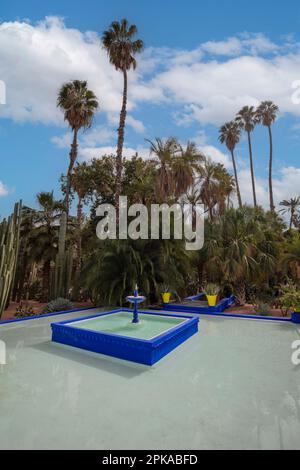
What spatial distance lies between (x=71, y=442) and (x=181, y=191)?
13240 millimetres

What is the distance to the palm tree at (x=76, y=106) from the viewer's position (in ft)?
52.1

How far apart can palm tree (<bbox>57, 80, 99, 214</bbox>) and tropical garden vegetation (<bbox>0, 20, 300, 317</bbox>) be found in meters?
0.06

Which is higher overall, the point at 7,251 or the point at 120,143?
the point at 120,143

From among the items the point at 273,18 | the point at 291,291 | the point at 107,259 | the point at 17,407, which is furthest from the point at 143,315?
the point at 273,18

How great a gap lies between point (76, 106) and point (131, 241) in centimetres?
963

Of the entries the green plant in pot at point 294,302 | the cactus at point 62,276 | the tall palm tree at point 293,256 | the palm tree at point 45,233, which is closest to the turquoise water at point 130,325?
Answer: the green plant in pot at point 294,302

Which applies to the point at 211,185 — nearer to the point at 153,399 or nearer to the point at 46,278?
the point at 46,278

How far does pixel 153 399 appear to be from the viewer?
3447 mm

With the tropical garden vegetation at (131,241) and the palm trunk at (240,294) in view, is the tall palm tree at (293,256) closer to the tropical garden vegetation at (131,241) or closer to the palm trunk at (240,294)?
the tropical garden vegetation at (131,241)

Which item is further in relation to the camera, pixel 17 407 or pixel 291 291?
pixel 291 291

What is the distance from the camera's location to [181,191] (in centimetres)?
1488

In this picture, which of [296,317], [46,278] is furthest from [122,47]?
[296,317]

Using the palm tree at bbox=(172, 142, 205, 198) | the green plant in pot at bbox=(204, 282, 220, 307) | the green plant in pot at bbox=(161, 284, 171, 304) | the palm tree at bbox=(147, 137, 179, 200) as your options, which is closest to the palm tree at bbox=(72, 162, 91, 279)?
the palm tree at bbox=(147, 137, 179, 200)

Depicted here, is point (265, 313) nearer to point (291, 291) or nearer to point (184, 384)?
point (291, 291)
